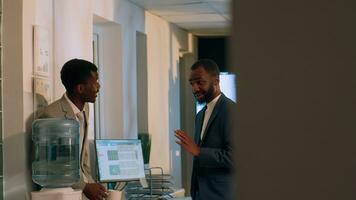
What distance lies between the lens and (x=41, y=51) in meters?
4.04

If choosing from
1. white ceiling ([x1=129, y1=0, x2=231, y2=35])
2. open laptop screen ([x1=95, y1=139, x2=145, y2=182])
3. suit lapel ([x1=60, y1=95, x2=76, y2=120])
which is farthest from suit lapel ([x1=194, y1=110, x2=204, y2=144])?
white ceiling ([x1=129, y1=0, x2=231, y2=35])

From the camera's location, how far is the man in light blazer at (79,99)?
3836 millimetres

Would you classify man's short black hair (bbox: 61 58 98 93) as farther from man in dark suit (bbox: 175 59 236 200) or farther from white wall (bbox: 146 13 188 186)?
Result: white wall (bbox: 146 13 188 186)

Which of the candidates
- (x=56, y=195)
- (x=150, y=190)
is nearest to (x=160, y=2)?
(x=150, y=190)

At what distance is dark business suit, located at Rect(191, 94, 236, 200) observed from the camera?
3.83 meters

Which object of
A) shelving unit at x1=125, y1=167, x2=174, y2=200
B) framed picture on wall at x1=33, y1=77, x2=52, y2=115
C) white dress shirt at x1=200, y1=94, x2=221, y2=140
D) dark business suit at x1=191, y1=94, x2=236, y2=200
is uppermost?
framed picture on wall at x1=33, y1=77, x2=52, y2=115

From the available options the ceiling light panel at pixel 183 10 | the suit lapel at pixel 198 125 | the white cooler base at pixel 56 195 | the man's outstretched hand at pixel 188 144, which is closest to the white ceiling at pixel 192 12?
the ceiling light panel at pixel 183 10

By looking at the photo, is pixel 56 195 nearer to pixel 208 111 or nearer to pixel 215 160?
pixel 215 160

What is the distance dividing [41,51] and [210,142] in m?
1.06

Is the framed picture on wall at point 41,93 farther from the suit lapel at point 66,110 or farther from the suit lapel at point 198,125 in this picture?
the suit lapel at point 198,125

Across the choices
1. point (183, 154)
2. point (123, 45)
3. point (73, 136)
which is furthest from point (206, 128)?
point (183, 154)

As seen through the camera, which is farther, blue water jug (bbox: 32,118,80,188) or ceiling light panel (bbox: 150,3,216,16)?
ceiling light panel (bbox: 150,3,216,16)

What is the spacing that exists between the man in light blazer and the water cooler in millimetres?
45

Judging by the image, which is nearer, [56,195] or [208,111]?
[56,195]
